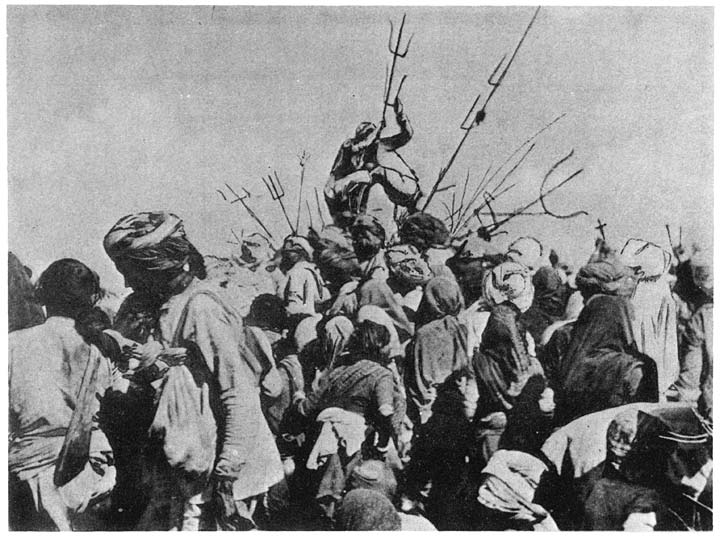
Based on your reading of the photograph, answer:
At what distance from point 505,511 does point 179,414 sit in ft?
6.33

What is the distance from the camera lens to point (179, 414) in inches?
187

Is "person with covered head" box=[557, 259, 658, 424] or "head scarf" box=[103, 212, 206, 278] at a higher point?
"head scarf" box=[103, 212, 206, 278]

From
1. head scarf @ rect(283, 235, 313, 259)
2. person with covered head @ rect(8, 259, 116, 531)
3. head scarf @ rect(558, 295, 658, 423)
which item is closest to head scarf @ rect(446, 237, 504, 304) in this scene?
head scarf @ rect(558, 295, 658, 423)

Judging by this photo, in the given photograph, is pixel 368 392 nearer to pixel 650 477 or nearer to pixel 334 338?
pixel 334 338

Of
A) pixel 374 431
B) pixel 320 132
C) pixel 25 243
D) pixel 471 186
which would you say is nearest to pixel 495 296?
pixel 471 186

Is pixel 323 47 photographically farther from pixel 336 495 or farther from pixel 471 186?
pixel 336 495

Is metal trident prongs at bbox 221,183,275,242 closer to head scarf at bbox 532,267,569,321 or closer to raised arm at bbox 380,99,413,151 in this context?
raised arm at bbox 380,99,413,151

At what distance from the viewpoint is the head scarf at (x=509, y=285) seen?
4789 mm

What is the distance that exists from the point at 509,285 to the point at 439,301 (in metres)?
0.41

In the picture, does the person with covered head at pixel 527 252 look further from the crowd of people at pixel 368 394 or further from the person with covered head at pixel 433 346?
the person with covered head at pixel 433 346

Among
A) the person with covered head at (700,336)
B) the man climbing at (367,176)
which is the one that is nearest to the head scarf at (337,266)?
the man climbing at (367,176)

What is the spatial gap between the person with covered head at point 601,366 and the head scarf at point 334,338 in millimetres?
1239

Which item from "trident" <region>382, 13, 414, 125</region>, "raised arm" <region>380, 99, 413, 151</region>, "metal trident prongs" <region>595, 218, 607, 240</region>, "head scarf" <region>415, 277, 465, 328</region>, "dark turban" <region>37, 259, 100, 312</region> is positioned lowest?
"head scarf" <region>415, 277, 465, 328</region>

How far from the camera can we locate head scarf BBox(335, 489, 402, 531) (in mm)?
4730
